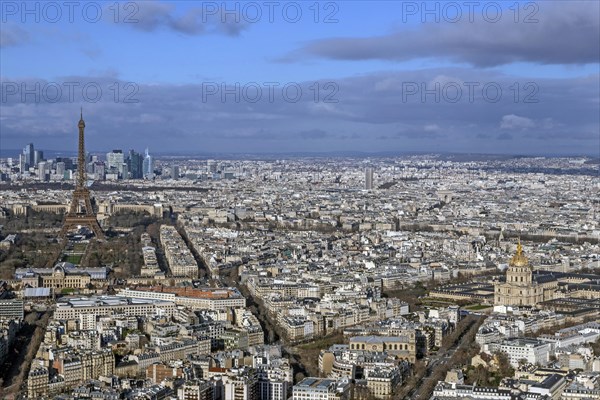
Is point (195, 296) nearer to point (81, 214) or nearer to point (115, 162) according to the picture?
point (81, 214)

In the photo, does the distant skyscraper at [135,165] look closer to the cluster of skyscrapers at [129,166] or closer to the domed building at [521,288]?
the cluster of skyscrapers at [129,166]

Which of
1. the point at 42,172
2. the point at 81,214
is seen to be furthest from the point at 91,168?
the point at 81,214

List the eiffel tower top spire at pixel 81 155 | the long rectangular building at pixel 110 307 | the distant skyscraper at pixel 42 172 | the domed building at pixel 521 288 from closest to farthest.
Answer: the long rectangular building at pixel 110 307 < the domed building at pixel 521 288 < the eiffel tower top spire at pixel 81 155 < the distant skyscraper at pixel 42 172

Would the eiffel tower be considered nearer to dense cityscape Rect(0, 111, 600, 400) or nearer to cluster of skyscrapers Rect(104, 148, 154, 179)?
dense cityscape Rect(0, 111, 600, 400)

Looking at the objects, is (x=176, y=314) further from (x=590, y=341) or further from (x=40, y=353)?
(x=590, y=341)

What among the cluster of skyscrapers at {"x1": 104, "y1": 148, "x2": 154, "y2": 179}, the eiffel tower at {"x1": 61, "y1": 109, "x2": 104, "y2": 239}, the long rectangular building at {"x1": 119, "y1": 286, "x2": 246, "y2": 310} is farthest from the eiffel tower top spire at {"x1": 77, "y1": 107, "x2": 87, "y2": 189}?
the cluster of skyscrapers at {"x1": 104, "y1": 148, "x2": 154, "y2": 179}

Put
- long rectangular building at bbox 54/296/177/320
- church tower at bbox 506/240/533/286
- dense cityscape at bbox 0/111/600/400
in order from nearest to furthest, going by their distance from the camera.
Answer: dense cityscape at bbox 0/111/600/400
long rectangular building at bbox 54/296/177/320
church tower at bbox 506/240/533/286

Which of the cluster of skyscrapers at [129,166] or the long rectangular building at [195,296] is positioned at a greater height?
the cluster of skyscrapers at [129,166]

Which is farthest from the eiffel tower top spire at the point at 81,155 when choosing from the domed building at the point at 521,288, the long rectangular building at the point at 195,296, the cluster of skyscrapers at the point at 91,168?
the cluster of skyscrapers at the point at 91,168
